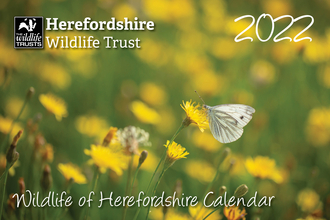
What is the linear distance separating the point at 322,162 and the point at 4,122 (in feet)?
12.0

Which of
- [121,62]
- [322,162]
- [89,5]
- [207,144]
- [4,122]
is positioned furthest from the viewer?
[121,62]

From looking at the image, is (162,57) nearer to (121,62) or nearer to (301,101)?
(121,62)

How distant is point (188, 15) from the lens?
5238 mm

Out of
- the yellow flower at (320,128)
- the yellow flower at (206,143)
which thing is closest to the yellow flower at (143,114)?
the yellow flower at (206,143)

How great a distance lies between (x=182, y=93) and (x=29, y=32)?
2730 millimetres

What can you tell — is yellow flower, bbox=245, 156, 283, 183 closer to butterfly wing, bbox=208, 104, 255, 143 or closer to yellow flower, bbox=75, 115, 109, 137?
butterfly wing, bbox=208, 104, 255, 143

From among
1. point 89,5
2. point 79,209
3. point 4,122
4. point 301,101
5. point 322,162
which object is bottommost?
point 79,209

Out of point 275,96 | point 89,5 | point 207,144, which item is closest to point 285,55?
point 275,96

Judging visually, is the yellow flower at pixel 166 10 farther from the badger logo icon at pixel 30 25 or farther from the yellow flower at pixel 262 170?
the yellow flower at pixel 262 170

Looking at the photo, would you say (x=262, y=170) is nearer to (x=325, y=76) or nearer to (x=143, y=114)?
(x=143, y=114)

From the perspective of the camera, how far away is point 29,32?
240cm

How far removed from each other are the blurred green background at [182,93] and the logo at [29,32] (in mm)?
324

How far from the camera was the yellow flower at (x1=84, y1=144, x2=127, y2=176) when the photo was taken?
164cm

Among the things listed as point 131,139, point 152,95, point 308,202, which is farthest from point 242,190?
point 152,95
